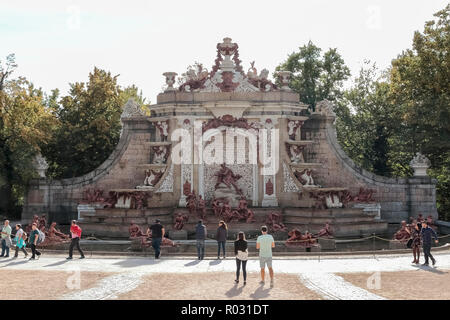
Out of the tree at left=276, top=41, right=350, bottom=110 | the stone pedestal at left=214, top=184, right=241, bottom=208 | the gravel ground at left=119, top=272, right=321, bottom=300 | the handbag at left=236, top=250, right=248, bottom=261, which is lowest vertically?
the gravel ground at left=119, top=272, right=321, bottom=300

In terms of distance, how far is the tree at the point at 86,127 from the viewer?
39562 mm

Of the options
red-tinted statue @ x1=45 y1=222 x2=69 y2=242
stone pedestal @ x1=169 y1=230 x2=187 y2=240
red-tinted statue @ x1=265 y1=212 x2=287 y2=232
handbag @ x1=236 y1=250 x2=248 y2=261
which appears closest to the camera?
handbag @ x1=236 y1=250 x2=248 y2=261

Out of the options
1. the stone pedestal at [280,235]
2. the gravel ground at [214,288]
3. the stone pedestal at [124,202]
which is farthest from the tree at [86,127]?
the gravel ground at [214,288]

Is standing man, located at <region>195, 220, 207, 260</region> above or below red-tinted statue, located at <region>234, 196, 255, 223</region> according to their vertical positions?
below

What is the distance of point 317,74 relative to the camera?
54.9m

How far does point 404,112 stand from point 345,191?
8.43 meters

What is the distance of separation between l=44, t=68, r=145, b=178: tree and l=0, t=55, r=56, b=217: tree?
14.1 feet

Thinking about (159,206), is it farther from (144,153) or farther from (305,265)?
(305,265)

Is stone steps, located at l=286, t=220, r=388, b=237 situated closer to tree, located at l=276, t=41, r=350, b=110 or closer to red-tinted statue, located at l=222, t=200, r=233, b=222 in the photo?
red-tinted statue, located at l=222, t=200, r=233, b=222

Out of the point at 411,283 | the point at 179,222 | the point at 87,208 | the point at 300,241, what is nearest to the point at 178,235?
the point at 179,222

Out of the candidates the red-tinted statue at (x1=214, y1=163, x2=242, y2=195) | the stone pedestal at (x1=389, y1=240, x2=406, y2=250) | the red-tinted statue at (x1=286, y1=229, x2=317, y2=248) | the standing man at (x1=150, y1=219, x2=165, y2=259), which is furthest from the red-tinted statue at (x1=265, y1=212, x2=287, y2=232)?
the standing man at (x1=150, y1=219, x2=165, y2=259)

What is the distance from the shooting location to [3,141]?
33.8 m

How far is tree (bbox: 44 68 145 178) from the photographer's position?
39.6 metres
